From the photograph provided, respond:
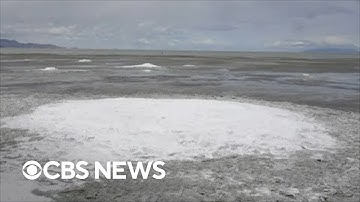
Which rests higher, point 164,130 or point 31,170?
point 164,130

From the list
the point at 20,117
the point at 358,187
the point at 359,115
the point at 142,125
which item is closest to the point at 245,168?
the point at 358,187

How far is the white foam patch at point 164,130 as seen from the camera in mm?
11188

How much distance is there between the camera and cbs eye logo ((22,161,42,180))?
9180mm

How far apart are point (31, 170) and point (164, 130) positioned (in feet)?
14.4

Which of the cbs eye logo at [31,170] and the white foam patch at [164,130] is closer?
the cbs eye logo at [31,170]

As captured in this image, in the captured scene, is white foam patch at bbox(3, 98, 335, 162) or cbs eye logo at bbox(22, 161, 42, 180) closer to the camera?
cbs eye logo at bbox(22, 161, 42, 180)

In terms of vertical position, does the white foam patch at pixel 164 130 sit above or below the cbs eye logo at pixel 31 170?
above

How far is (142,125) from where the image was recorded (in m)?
13.3

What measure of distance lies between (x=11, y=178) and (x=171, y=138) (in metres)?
4.65

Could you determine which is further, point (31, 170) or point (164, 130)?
point (164, 130)

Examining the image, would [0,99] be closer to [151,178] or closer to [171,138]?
[171,138]

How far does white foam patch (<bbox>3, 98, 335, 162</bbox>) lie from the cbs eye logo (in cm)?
67

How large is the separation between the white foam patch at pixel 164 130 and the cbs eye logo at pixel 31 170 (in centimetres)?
67

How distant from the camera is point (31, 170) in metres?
9.56
